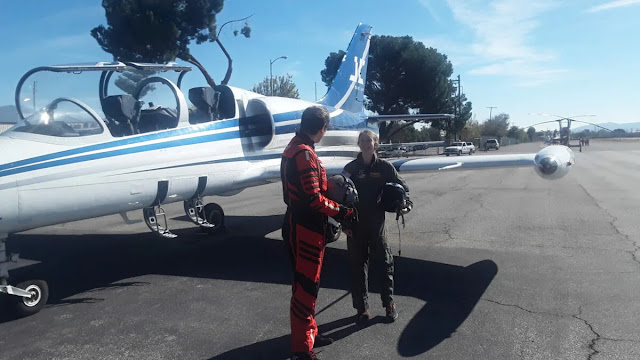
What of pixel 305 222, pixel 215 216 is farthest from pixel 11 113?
pixel 305 222

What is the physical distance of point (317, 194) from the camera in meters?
3.53

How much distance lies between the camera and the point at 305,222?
3633mm

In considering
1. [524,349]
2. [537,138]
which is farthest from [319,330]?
[537,138]

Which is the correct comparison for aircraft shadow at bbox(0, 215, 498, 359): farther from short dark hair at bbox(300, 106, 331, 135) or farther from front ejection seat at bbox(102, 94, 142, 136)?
front ejection seat at bbox(102, 94, 142, 136)

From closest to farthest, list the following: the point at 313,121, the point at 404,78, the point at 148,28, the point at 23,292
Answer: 1. the point at 313,121
2. the point at 23,292
3. the point at 148,28
4. the point at 404,78

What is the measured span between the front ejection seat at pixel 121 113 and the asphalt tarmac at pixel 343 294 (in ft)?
4.17

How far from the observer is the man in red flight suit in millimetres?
3561

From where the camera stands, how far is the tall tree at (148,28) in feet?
87.0

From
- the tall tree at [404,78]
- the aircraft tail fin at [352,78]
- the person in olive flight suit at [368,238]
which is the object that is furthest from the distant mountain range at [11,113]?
the tall tree at [404,78]

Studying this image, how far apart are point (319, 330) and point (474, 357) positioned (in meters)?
1.41

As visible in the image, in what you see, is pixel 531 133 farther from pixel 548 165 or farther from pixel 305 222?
pixel 305 222

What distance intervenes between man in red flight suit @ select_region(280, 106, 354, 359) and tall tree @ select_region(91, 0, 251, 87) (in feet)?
81.4

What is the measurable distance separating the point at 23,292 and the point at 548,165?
6806mm

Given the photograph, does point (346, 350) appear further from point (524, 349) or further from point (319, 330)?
point (524, 349)
